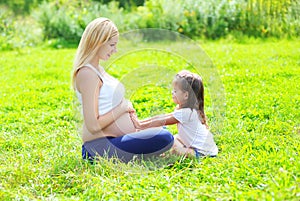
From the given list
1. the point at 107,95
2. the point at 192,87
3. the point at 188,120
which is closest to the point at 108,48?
the point at 107,95

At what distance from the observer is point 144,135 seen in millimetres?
3352

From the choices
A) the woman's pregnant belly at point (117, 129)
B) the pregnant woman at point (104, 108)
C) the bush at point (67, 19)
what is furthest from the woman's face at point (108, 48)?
the bush at point (67, 19)

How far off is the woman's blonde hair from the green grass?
39 cm

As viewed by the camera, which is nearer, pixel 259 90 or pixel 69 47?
pixel 259 90

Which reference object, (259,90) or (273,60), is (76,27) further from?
(259,90)

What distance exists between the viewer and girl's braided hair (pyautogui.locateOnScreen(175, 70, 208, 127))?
3494mm

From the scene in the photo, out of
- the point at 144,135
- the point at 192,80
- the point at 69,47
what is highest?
the point at 192,80

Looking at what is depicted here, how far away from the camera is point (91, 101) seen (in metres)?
3.30

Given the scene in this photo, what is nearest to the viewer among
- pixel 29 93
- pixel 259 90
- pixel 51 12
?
pixel 259 90

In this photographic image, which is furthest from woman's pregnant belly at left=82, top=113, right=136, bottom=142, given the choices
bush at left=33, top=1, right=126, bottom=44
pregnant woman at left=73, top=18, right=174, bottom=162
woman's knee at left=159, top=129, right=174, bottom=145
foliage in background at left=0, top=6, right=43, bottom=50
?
bush at left=33, top=1, right=126, bottom=44

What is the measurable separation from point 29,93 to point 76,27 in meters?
3.73

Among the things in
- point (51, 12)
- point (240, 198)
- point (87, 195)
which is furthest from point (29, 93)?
point (51, 12)

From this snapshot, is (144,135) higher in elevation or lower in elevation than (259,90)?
higher

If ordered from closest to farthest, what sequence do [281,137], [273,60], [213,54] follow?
[281,137] → [273,60] → [213,54]
